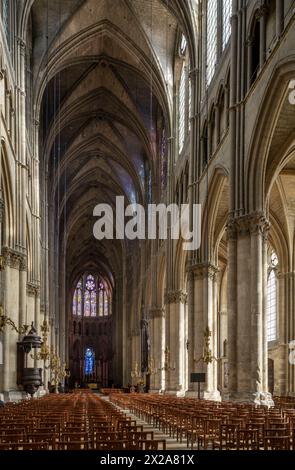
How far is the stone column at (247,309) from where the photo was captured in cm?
2481

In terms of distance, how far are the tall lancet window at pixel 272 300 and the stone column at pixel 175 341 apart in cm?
571

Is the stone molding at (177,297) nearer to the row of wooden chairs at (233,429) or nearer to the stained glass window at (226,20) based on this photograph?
the stained glass window at (226,20)

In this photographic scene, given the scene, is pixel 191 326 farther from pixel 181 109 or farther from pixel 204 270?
pixel 181 109

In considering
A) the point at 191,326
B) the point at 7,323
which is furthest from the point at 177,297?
the point at 7,323

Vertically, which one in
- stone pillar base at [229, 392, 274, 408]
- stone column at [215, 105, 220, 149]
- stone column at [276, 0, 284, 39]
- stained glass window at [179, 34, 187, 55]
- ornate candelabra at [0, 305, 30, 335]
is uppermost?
stained glass window at [179, 34, 187, 55]

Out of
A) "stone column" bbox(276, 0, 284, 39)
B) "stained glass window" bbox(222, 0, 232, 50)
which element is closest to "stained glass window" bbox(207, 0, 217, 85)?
"stained glass window" bbox(222, 0, 232, 50)

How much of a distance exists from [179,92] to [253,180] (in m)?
21.6

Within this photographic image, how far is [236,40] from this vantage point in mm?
27844

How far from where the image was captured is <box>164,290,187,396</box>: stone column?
144 ft

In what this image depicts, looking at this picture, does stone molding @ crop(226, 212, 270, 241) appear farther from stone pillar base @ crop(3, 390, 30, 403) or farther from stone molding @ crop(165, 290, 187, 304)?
stone molding @ crop(165, 290, 187, 304)

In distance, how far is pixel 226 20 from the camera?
3170cm

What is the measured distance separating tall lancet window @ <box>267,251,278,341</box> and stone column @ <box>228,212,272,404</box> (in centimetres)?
1667

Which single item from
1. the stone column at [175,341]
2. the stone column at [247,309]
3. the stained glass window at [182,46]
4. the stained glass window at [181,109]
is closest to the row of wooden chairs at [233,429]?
the stone column at [247,309]
